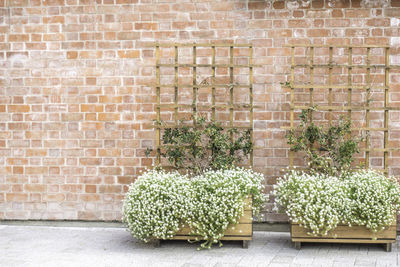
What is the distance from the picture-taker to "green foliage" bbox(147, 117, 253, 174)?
4754 mm

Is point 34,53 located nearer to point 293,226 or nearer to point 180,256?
point 180,256

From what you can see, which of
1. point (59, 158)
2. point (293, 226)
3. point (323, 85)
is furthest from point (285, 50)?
point (59, 158)

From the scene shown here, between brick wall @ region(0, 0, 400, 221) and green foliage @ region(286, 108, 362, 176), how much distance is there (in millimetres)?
450

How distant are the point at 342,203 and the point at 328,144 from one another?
0.70 metres

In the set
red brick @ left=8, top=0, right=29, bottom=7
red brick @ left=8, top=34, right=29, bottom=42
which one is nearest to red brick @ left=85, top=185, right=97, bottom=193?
red brick @ left=8, top=34, right=29, bottom=42

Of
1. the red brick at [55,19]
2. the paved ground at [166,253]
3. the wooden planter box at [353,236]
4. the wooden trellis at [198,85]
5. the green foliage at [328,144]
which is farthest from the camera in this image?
the red brick at [55,19]

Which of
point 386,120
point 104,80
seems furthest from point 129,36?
point 386,120

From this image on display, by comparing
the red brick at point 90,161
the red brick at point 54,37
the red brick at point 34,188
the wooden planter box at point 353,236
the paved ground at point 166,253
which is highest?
the red brick at point 54,37

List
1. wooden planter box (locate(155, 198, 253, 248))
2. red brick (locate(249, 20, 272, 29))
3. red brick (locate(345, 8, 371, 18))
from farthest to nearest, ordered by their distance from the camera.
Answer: red brick (locate(249, 20, 272, 29)) < red brick (locate(345, 8, 371, 18)) < wooden planter box (locate(155, 198, 253, 248))

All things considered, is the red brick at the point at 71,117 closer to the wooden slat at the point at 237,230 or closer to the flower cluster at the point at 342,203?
the wooden slat at the point at 237,230

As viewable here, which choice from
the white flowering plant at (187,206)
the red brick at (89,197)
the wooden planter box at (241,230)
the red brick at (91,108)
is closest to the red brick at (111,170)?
the red brick at (89,197)

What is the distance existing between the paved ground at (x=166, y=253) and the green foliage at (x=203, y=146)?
2.56 ft

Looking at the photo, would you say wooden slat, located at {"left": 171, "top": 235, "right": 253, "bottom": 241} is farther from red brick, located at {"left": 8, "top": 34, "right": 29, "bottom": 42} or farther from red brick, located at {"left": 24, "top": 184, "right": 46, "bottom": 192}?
red brick, located at {"left": 8, "top": 34, "right": 29, "bottom": 42}

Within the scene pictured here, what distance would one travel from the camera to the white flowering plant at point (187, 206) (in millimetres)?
4410
